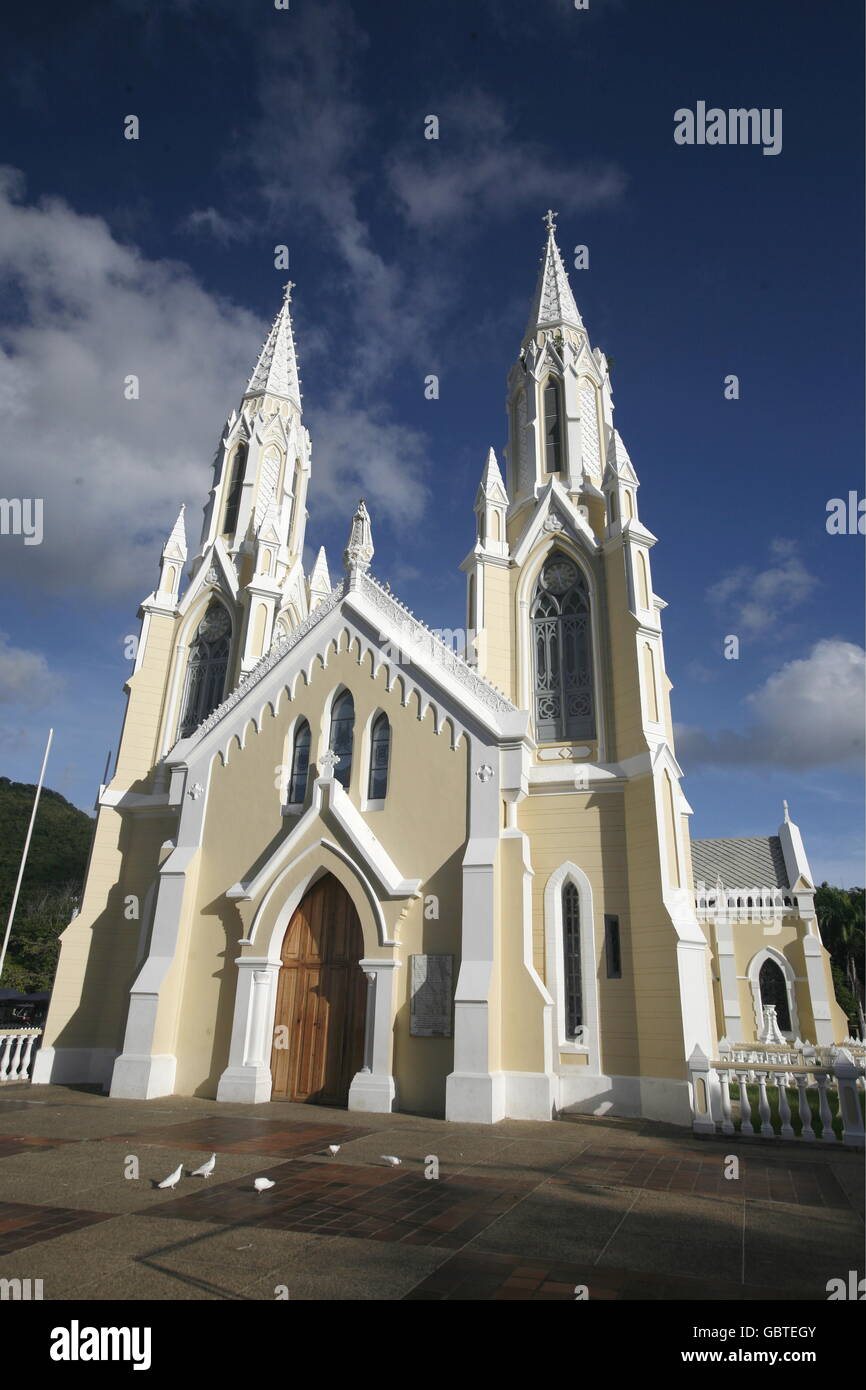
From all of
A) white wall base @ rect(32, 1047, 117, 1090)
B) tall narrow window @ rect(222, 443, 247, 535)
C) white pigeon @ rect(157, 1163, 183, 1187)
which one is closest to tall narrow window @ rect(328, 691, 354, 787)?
white wall base @ rect(32, 1047, 117, 1090)

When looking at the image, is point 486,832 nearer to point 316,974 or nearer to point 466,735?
point 466,735

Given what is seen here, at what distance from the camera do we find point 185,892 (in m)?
16.2

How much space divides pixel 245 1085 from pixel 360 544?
37.7 ft

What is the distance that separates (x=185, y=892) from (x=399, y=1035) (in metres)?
5.36

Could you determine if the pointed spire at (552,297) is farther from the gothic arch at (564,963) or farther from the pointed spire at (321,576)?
the gothic arch at (564,963)

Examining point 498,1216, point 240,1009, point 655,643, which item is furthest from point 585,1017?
point 498,1216

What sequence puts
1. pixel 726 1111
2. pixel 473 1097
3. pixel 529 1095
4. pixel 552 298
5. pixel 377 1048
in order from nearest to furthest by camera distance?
pixel 726 1111 < pixel 473 1097 < pixel 529 1095 < pixel 377 1048 < pixel 552 298

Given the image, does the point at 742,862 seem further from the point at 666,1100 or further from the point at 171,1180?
the point at 171,1180

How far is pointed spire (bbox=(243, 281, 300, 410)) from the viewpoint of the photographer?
26.3 metres

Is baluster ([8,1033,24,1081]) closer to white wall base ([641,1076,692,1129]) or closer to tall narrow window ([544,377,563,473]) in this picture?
Result: white wall base ([641,1076,692,1129])

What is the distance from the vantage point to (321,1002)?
1495cm

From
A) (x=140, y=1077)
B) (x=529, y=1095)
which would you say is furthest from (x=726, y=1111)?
(x=140, y=1077)

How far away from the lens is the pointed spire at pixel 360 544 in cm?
1833
